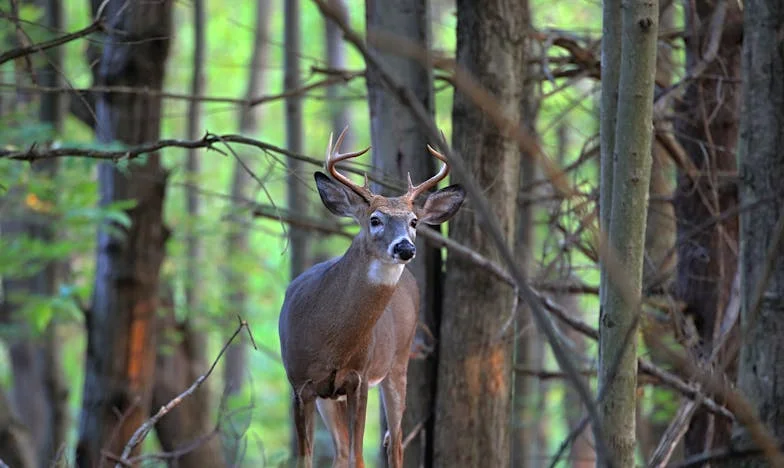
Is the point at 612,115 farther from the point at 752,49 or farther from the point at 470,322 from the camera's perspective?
the point at 470,322

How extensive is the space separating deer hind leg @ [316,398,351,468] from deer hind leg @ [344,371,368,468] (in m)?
0.49

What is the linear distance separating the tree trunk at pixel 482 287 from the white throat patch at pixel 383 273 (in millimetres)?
1597

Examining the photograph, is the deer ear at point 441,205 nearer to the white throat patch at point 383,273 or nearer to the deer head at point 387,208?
the deer head at point 387,208

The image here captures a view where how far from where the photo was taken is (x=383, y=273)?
18.8ft

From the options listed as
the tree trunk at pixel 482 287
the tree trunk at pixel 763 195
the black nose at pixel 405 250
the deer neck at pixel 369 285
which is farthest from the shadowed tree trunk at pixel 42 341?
the tree trunk at pixel 763 195

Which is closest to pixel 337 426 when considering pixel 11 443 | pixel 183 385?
pixel 11 443

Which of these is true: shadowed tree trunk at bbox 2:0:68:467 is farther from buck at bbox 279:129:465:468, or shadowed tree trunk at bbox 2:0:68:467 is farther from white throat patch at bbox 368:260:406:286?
white throat patch at bbox 368:260:406:286

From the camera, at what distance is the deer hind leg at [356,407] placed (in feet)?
19.0

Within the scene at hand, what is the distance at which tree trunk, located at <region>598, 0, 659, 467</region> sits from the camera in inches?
172

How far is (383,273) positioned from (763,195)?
6.40ft

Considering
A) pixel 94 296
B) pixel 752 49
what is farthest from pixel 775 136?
pixel 94 296

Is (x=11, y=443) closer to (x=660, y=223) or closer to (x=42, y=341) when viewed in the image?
(x=42, y=341)

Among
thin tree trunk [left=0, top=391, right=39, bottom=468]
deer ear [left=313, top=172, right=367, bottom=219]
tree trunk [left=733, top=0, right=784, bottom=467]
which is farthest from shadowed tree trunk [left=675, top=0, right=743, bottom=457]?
thin tree trunk [left=0, top=391, right=39, bottom=468]

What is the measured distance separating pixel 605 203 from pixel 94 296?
6278mm
